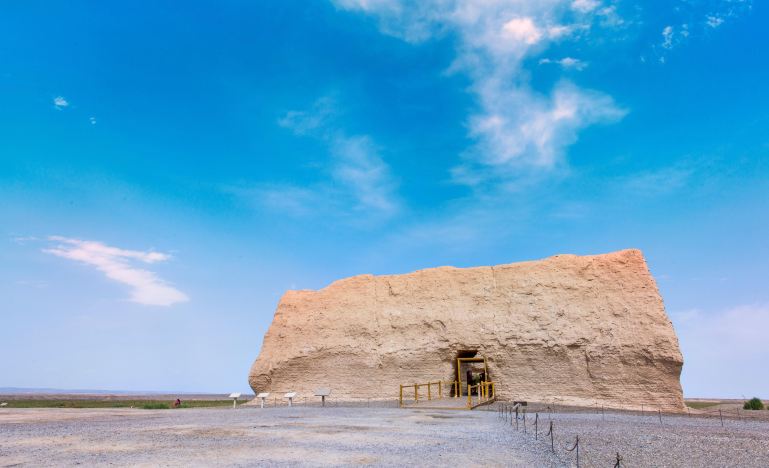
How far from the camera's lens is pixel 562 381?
80.6 ft

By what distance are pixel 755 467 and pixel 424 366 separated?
19.3 metres

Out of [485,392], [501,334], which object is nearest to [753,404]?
[501,334]

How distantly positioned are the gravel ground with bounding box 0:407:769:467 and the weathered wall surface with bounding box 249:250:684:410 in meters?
9.63

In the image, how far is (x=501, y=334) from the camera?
26531 mm

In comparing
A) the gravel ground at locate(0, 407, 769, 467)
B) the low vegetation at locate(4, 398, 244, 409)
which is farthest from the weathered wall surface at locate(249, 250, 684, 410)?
the gravel ground at locate(0, 407, 769, 467)

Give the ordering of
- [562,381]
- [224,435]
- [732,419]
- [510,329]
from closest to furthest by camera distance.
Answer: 1. [224,435]
2. [732,419]
3. [562,381]
4. [510,329]

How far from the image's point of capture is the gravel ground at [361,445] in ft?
28.1

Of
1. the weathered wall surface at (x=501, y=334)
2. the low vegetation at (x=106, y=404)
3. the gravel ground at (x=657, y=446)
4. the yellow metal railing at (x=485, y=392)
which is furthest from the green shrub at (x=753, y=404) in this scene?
the low vegetation at (x=106, y=404)

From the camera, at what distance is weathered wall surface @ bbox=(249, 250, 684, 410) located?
944 inches

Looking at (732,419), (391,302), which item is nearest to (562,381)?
(732,419)

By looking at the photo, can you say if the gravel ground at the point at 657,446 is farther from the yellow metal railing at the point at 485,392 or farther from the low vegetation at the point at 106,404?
the low vegetation at the point at 106,404

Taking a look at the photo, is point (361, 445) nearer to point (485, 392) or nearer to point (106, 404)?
point (485, 392)

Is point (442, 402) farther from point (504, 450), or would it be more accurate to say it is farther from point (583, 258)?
point (504, 450)

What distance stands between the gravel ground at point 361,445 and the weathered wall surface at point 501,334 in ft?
31.6
